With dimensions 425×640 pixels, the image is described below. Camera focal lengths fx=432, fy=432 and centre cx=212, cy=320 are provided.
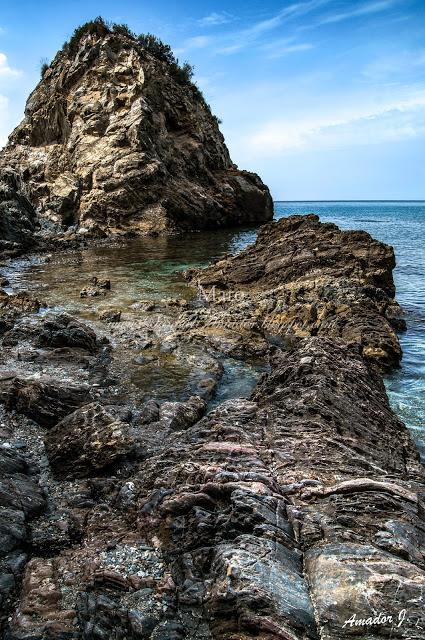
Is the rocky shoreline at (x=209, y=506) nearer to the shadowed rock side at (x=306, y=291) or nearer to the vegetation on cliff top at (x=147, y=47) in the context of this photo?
the shadowed rock side at (x=306, y=291)

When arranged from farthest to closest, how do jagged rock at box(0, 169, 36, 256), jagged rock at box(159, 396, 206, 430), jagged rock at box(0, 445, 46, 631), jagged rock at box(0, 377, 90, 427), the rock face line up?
the rock face < jagged rock at box(0, 169, 36, 256) < jagged rock at box(159, 396, 206, 430) < jagged rock at box(0, 377, 90, 427) < jagged rock at box(0, 445, 46, 631)

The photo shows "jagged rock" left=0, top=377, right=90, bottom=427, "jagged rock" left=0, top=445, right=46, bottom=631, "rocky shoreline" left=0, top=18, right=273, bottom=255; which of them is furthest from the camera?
"rocky shoreline" left=0, top=18, right=273, bottom=255

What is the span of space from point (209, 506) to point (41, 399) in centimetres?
590

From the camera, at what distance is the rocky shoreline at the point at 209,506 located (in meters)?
4.09

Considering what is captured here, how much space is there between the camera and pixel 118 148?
54.1m

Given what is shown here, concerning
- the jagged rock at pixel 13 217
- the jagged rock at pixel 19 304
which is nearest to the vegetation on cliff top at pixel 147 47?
the jagged rock at pixel 13 217

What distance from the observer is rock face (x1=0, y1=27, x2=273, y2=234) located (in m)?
53.0

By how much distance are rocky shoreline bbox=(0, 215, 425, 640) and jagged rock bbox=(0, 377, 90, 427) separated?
37mm

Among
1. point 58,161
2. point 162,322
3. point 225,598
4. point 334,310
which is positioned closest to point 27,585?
point 225,598

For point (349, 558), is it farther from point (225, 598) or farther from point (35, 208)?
point (35, 208)

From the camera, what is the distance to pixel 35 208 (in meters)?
55.0

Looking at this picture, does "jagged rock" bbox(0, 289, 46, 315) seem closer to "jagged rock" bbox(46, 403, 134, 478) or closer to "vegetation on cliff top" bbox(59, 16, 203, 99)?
"jagged rock" bbox(46, 403, 134, 478)

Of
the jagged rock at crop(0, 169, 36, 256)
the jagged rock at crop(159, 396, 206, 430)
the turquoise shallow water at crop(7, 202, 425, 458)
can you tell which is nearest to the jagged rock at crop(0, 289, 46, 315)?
the turquoise shallow water at crop(7, 202, 425, 458)

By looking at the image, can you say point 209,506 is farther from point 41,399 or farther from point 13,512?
point 41,399
